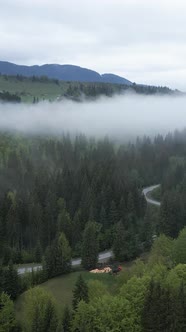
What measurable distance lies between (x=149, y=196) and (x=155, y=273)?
92.9m

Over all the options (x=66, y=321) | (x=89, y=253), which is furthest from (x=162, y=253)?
(x=66, y=321)

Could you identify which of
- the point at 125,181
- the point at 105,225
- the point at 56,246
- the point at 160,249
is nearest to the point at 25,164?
the point at 125,181

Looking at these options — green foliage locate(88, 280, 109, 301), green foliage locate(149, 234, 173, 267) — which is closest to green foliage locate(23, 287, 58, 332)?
green foliage locate(88, 280, 109, 301)

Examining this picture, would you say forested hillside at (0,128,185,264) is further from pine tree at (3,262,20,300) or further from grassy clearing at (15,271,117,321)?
pine tree at (3,262,20,300)

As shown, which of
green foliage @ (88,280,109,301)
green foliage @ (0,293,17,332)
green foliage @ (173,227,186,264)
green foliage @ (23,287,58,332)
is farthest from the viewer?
green foliage @ (173,227,186,264)

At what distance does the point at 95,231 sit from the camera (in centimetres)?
9738

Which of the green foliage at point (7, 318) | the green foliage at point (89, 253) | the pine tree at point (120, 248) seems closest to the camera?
the green foliage at point (7, 318)

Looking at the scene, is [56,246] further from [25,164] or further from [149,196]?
[25,164]

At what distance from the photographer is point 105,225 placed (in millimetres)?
114438

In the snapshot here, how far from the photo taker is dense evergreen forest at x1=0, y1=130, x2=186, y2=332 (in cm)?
5119

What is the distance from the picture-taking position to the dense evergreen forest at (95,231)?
5119 centimetres

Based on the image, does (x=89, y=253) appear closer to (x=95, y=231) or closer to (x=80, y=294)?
(x=95, y=231)

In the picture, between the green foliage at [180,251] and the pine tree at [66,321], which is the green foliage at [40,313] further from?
the green foliage at [180,251]

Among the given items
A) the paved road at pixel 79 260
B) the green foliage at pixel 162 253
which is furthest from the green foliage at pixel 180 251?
the paved road at pixel 79 260
